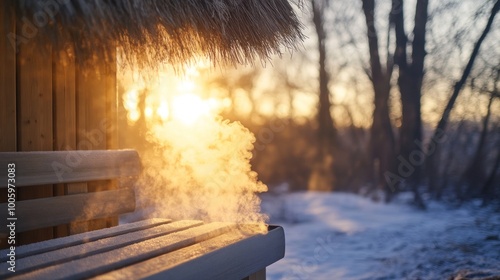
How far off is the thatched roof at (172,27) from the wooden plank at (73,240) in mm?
866

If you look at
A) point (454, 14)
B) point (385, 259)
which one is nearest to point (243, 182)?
point (385, 259)

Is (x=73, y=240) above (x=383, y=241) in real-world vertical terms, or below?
above

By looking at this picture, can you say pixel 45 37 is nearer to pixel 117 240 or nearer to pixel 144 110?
pixel 117 240

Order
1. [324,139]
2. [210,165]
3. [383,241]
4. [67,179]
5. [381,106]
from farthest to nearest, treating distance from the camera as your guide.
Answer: [324,139] < [381,106] < [383,241] < [210,165] < [67,179]

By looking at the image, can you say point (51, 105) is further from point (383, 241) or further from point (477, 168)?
point (477, 168)

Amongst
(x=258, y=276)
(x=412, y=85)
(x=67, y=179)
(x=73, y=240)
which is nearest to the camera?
(x=73, y=240)

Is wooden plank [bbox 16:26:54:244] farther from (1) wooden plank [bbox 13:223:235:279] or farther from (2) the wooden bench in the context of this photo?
(1) wooden plank [bbox 13:223:235:279]

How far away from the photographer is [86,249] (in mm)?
2033

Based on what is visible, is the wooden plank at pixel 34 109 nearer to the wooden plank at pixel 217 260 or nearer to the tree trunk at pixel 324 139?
the wooden plank at pixel 217 260

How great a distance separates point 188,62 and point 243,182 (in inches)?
35.4

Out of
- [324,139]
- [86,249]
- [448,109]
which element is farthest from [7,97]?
[324,139]

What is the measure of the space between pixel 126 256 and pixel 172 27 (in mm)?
1260

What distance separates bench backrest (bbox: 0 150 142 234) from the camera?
2.56m

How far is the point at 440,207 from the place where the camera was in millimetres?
7625
